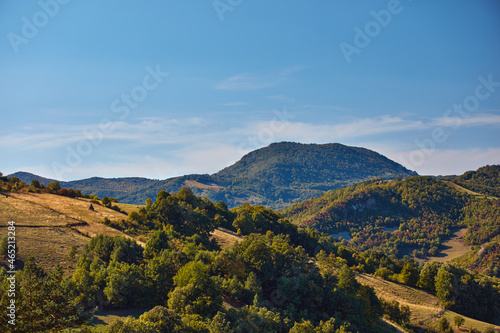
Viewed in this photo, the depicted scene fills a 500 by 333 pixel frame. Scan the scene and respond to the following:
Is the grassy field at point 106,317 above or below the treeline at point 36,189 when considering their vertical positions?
below

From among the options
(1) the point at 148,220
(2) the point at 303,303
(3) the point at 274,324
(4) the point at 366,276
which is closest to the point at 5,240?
(1) the point at 148,220

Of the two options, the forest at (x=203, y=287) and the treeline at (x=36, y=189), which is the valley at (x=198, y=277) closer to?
the forest at (x=203, y=287)

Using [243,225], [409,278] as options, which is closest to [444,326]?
[409,278]

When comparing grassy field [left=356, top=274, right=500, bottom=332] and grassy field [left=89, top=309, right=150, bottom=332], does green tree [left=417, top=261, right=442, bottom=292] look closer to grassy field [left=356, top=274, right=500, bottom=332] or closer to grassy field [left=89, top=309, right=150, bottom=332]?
grassy field [left=356, top=274, right=500, bottom=332]

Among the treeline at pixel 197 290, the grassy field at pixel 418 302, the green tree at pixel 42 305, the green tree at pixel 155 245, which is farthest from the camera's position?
the grassy field at pixel 418 302

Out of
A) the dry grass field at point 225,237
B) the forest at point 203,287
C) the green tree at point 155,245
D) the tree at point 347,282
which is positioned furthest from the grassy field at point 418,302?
the green tree at point 155,245

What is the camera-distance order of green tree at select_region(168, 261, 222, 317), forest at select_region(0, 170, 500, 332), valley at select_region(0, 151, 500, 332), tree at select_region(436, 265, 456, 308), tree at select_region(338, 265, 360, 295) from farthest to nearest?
tree at select_region(436, 265, 456, 308)
tree at select_region(338, 265, 360, 295)
valley at select_region(0, 151, 500, 332)
green tree at select_region(168, 261, 222, 317)
forest at select_region(0, 170, 500, 332)

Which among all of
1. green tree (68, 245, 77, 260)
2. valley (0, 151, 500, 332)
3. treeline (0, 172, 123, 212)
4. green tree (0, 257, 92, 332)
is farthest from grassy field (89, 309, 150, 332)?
treeline (0, 172, 123, 212)

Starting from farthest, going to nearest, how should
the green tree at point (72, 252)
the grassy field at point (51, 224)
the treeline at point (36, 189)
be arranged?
the treeline at point (36, 189) → the green tree at point (72, 252) → the grassy field at point (51, 224)

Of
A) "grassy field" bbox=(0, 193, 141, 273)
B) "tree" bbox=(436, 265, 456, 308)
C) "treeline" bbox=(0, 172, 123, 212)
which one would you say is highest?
"treeline" bbox=(0, 172, 123, 212)

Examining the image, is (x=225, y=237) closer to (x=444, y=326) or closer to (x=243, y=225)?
(x=243, y=225)

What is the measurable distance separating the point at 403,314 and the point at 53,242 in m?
55.1

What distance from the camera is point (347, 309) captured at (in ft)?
172

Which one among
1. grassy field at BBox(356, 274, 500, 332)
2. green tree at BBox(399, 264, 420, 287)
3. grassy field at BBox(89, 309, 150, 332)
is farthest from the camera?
green tree at BBox(399, 264, 420, 287)
